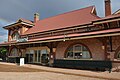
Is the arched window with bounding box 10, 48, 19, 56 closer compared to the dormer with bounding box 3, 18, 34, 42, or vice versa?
the arched window with bounding box 10, 48, 19, 56

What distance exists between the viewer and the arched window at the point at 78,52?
599 inches

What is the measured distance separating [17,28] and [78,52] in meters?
14.1

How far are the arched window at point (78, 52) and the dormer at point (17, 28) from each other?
37.0 feet

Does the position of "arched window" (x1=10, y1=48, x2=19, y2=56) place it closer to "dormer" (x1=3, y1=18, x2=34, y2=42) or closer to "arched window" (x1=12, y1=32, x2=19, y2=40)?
"dormer" (x1=3, y1=18, x2=34, y2=42)

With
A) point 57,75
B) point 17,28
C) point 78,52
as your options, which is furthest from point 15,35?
point 57,75

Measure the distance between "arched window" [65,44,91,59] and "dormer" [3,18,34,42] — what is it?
1127 cm

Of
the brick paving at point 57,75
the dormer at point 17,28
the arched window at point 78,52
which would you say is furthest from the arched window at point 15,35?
the brick paving at point 57,75

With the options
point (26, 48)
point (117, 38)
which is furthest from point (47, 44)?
point (117, 38)

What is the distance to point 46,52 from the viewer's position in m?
19.3

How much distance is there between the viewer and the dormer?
24656mm

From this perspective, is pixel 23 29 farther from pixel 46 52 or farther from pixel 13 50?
pixel 46 52

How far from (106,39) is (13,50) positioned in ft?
54.7

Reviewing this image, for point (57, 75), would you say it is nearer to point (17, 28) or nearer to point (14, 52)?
point (14, 52)

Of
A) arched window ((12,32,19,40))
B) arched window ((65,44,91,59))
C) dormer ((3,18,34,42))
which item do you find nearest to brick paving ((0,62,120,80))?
arched window ((65,44,91,59))
